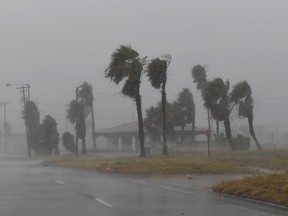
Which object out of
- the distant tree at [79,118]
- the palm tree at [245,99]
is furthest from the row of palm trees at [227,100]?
the distant tree at [79,118]

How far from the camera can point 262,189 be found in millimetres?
17734

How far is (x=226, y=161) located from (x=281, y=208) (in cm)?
2530

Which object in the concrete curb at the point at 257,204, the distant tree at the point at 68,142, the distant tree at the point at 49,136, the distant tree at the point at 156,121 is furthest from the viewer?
the distant tree at the point at 49,136

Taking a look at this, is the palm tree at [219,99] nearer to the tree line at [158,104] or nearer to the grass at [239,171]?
the tree line at [158,104]

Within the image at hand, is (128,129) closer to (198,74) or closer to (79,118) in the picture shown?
(79,118)

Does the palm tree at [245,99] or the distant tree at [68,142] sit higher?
the palm tree at [245,99]

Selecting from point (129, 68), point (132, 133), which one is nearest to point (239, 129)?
point (132, 133)

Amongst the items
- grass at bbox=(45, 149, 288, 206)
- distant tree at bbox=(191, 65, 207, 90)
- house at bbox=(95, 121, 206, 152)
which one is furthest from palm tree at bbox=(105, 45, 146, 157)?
house at bbox=(95, 121, 206, 152)

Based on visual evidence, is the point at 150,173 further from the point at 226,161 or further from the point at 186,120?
the point at 186,120

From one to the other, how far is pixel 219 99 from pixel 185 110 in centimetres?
2339

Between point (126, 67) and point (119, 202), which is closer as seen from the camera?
point (119, 202)

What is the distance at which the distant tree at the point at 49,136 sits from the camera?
90938 millimetres

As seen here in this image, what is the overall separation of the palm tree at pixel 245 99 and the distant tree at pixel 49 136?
131ft

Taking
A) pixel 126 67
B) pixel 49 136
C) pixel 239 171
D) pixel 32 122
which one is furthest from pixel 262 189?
pixel 32 122
